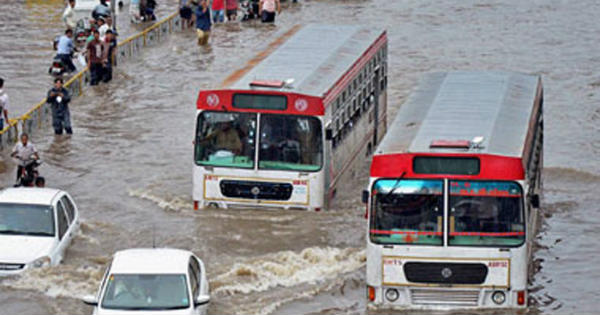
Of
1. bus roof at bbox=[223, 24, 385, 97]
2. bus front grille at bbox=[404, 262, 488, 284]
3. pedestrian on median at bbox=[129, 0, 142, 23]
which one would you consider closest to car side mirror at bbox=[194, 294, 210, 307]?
bus front grille at bbox=[404, 262, 488, 284]

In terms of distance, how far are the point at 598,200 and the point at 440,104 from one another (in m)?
6.21

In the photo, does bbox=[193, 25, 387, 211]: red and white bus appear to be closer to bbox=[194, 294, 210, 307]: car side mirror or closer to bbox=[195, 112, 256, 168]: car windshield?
bbox=[195, 112, 256, 168]: car windshield

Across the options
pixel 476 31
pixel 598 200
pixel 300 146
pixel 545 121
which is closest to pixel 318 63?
pixel 300 146

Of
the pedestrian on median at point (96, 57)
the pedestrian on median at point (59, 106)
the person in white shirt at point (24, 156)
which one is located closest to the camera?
the person in white shirt at point (24, 156)

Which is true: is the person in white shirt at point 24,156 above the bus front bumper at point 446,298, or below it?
above

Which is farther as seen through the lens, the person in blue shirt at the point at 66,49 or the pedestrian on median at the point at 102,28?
the pedestrian on median at the point at 102,28

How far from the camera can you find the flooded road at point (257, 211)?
60.3 ft

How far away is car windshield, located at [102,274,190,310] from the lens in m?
15.4

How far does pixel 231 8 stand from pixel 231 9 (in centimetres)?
7

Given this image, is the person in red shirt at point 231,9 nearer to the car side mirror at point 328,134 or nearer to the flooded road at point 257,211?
the flooded road at point 257,211

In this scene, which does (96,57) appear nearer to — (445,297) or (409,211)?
(409,211)

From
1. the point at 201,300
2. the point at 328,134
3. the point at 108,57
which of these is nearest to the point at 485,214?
the point at 201,300

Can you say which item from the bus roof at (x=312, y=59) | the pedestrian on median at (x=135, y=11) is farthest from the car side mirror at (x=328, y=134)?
the pedestrian on median at (x=135, y=11)

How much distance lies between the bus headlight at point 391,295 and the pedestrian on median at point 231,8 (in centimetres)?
3153
